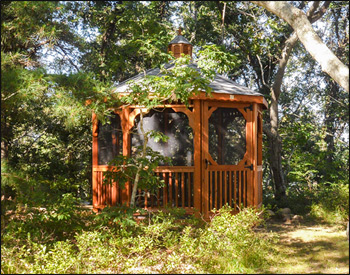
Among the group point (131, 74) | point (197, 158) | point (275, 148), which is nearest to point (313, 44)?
point (197, 158)

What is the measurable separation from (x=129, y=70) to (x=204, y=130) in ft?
19.7

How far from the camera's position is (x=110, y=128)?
26.2 feet

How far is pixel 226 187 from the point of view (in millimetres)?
7480

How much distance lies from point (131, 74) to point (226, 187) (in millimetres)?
6455

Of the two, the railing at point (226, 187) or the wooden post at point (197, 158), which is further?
the railing at point (226, 187)

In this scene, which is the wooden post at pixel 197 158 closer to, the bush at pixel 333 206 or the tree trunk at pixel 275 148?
the bush at pixel 333 206

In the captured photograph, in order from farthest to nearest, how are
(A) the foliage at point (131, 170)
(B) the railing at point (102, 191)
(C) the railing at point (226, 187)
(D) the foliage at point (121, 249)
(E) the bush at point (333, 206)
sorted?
1. (E) the bush at point (333, 206)
2. (B) the railing at point (102, 191)
3. (C) the railing at point (226, 187)
4. (A) the foliage at point (131, 170)
5. (D) the foliage at point (121, 249)

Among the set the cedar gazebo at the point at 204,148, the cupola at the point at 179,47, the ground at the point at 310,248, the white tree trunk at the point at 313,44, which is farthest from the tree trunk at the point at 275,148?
the white tree trunk at the point at 313,44

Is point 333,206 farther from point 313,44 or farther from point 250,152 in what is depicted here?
point 313,44

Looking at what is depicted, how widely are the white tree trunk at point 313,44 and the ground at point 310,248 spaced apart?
7.68 feet

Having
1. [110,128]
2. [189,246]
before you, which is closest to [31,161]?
[110,128]

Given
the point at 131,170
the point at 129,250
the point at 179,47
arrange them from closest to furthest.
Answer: the point at 129,250 → the point at 131,170 → the point at 179,47

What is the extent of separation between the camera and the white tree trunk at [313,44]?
201 inches

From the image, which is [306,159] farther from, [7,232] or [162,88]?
[7,232]
